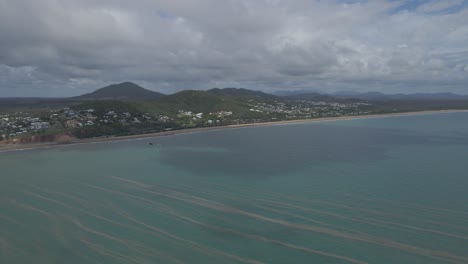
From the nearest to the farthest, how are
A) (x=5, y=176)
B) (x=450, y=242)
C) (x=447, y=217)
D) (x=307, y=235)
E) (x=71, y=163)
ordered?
1. (x=450, y=242)
2. (x=307, y=235)
3. (x=447, y=217)
4. (x=5, y=176)
5. (x=71, y=163)

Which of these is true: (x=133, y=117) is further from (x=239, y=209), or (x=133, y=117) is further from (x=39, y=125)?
(x=239, y=209)

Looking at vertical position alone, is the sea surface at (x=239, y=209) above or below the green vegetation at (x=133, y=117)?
below

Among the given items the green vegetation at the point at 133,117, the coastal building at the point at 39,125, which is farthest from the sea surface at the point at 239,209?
the coastal building at the point at 39,125

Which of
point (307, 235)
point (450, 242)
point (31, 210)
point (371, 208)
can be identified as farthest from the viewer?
point (31, 210)

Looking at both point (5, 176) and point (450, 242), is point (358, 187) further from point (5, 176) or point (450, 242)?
point (5, 176)

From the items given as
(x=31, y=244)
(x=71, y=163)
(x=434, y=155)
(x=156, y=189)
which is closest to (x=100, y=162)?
(x=71, y=163)

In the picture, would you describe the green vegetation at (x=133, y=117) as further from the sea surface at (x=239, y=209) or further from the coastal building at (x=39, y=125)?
the sea surface at (x=239, y=209)

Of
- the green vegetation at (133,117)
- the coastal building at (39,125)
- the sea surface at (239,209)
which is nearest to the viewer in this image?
the sea surface at (239,209)

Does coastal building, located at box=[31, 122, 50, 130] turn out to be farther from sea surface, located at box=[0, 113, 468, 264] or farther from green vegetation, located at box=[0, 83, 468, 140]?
sea surface, located at box=[0, 113, 468, 264]

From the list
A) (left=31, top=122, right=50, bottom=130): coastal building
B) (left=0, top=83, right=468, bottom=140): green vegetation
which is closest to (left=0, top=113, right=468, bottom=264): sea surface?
(left=0, top=83, right=468, bottom=140): green vegetation
